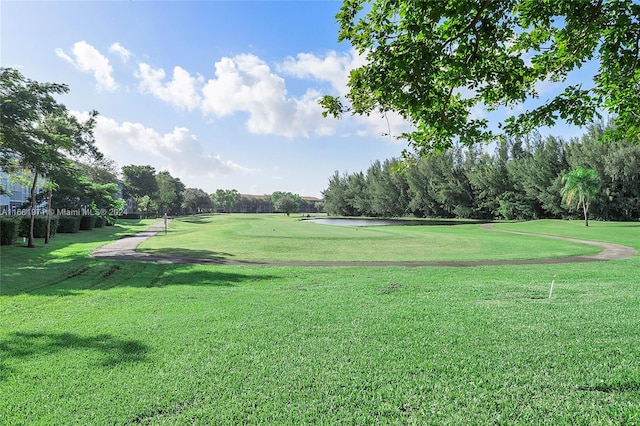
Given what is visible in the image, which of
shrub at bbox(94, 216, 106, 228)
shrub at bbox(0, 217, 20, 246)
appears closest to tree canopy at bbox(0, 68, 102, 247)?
shrub at bbox(0, 217, 20, 246)

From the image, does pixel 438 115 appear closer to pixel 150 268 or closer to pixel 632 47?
pixel 632 47

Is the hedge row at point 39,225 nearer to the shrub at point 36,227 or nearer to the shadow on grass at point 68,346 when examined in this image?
the shrub at point 36,227

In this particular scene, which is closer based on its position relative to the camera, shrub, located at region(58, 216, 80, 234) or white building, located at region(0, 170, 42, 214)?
shrub, located at region(58, 216, 80, 234)

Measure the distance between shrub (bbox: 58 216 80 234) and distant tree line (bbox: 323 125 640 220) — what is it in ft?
96.9

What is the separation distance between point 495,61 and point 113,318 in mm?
7273

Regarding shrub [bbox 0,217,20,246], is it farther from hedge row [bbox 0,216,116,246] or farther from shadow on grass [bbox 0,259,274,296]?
shadow on grass [bbox 0,259,274,296]

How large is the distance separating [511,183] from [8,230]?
213 ft

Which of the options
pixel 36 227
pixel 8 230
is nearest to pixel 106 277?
pixel 8 230

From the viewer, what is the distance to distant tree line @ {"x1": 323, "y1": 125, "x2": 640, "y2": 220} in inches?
1783

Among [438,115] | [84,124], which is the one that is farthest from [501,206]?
[438,115]

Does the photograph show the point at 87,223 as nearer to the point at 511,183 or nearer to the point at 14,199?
the point at 14,199

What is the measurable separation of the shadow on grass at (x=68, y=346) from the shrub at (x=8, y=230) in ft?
57.4

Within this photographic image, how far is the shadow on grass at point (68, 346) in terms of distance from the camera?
4559 millimetres

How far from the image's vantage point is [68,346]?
497 cm
